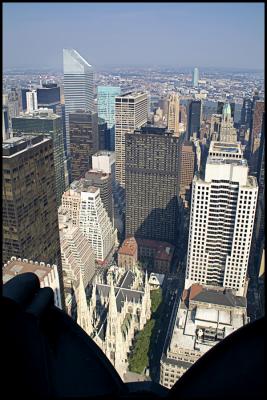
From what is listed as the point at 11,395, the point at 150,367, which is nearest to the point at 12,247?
the point at 150,367

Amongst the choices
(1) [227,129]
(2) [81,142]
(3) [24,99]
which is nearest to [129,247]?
(2) [81,142]

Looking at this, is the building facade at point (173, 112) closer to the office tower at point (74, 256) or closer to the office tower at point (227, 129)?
the office tower at point (227, 129)

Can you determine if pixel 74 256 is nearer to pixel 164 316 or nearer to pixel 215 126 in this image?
pixel 164 316

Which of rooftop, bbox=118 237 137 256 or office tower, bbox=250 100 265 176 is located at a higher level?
office tower, bbox=250 100 265 176

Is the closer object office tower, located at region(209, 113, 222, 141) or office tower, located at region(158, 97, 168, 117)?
office tower, located at region(209, 113, 222, 141)

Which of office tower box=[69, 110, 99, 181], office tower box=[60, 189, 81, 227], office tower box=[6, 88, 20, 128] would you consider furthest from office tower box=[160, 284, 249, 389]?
office tower box=[6, 88, 20, 128]

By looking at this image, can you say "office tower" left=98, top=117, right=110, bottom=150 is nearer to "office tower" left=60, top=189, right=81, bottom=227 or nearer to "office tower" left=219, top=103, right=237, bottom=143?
"office tower" left=219, top=103, right=237, bottom=143

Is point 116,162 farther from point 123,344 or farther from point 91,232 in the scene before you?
point 123,344

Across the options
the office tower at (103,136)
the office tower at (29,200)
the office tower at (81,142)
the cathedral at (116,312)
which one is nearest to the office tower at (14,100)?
the office tower at (81,142)
